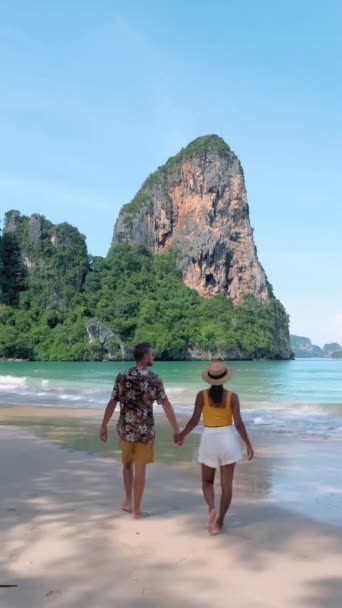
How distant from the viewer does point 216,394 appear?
14.3ft

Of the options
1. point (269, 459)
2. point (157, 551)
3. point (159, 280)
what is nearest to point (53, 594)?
point (157, 551)

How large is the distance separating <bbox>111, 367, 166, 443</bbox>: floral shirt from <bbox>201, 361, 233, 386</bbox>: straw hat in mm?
453

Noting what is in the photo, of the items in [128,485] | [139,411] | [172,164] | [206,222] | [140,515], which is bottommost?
[140,515]

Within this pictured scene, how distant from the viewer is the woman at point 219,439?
169 inches

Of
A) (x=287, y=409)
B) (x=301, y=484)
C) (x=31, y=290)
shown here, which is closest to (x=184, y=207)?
(x=31, y=290)

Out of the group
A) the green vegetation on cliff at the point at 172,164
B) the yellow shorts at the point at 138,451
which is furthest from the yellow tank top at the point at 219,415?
the green vegetation on cliff at the point at 172,164

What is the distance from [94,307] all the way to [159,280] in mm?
14800

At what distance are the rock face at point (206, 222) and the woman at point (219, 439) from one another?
9455 centimetres

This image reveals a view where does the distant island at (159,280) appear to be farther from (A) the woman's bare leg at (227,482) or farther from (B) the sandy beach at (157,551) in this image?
(A) the woman's bare leg at (227,482)

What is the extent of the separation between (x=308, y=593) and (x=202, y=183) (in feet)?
334

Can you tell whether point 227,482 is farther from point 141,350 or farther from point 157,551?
point 141,350

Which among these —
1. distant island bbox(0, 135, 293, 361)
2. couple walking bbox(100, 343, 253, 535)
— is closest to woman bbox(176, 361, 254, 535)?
couple walking bbox(100, 343, 253, 535)

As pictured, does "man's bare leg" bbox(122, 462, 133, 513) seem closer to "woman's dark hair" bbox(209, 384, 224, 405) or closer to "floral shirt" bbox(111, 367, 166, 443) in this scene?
"floral shirt" bbox(111, 367, 166, 443)

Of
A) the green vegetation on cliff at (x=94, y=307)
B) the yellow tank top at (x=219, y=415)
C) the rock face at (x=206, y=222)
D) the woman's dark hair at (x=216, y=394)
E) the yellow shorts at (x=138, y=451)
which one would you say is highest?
the rock face at (x=206, y=222)
